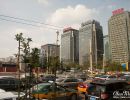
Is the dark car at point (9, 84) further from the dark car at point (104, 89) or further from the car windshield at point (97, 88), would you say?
the car windshield at point (97, 88)

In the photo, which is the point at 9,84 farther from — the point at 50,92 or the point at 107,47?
the point at 107,47

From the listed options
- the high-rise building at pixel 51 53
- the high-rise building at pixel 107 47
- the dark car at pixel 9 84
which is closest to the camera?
the dark car at pixel 9 84

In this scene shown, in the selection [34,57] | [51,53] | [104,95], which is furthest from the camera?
[51,53]

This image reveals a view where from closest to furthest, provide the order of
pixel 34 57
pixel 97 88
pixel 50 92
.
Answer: pixel 97 88, pixel 34 57, pixel 50 92

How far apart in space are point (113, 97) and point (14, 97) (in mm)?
5976

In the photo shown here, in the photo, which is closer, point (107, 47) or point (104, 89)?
point (104, 89)

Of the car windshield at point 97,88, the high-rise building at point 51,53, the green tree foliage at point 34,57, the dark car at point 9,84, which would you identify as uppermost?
the high-rise building at point 51,53

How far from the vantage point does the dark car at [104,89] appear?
14.1 metres

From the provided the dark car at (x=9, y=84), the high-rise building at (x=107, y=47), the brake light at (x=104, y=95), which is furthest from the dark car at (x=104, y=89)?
the high-rise building at (x=107, y=47)

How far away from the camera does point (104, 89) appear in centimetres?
1425

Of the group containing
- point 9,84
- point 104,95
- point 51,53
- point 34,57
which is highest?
point 51,53

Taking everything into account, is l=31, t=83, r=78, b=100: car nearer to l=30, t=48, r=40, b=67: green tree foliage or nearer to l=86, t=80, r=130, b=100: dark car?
l=30, t=48, r=40, b=67: green tree foliage

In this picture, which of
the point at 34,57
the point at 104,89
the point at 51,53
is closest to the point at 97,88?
the point at 104,89

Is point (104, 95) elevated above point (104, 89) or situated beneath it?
situated beneath
